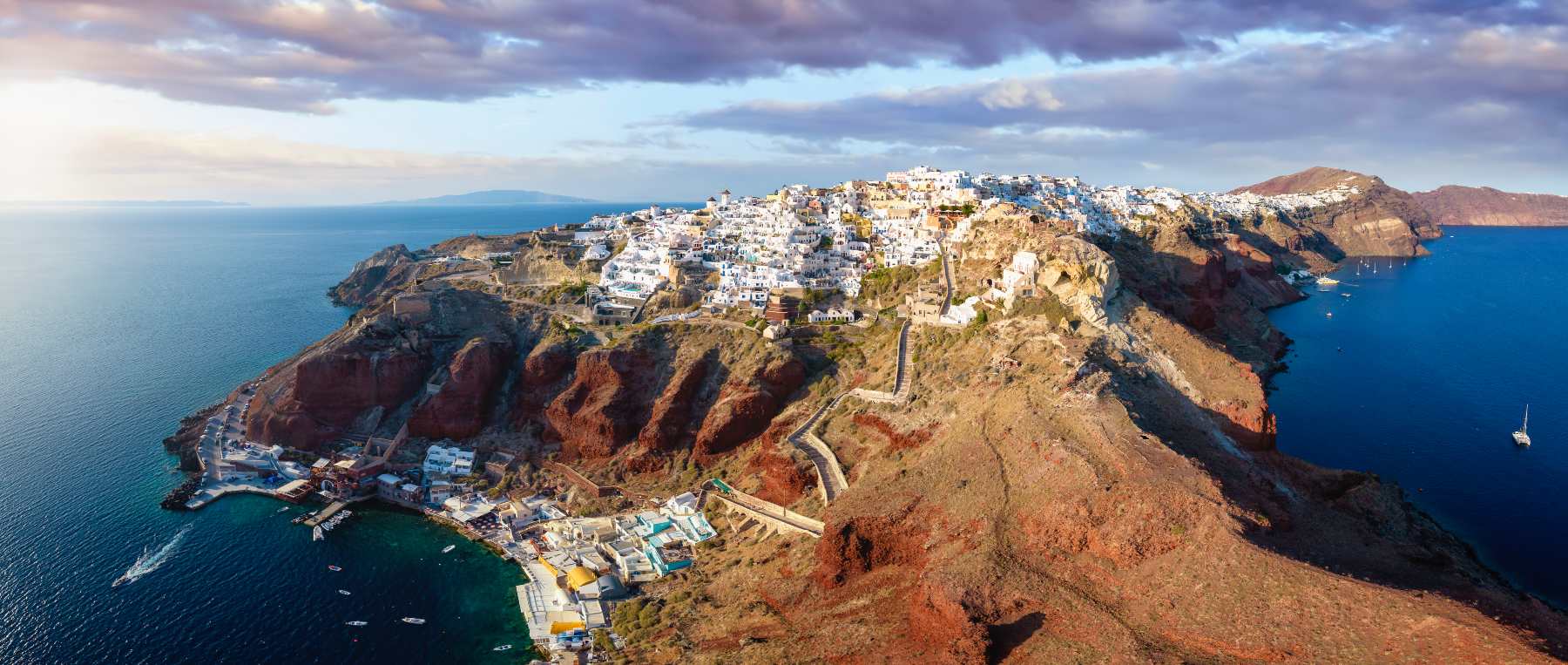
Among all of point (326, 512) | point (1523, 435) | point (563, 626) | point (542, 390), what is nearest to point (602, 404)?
point (542, 390)

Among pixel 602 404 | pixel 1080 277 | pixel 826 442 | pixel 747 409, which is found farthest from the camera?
pixel 602 404

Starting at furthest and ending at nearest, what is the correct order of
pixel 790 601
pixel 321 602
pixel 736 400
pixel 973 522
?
pixel 736 400 → pixel 321 602 → pixel 790 601 → pixel 973 522

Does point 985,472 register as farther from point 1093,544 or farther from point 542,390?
point 542,390

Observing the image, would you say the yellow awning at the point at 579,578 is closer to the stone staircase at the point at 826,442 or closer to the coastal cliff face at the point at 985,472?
the coastal cliff face at the point at 985,472

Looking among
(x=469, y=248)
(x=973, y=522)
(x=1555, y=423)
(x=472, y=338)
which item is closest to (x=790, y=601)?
(x=973, y=522)

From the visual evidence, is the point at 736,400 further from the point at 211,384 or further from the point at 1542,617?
the point at 211,384

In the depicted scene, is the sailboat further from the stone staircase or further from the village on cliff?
the stone staircase
